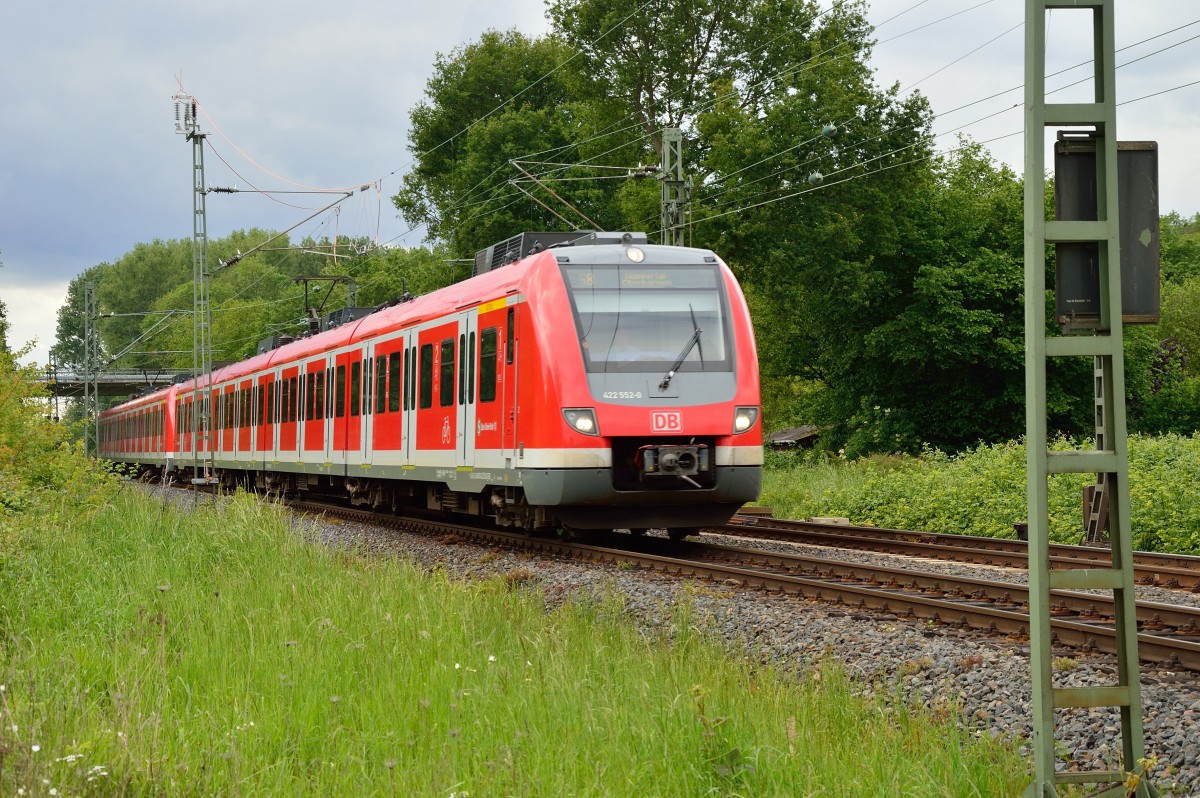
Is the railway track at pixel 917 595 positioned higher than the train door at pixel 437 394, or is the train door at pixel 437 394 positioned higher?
the train door at pixel 437 394

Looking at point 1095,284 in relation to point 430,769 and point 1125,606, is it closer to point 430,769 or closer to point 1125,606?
point 1125,606

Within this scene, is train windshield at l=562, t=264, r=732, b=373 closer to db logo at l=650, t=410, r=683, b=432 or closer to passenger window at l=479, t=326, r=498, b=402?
db logo at l=650, t=410, r=683, b=432

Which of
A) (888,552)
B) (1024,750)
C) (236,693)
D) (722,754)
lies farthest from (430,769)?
(888,552)

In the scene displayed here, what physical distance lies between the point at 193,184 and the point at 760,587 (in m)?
21.5

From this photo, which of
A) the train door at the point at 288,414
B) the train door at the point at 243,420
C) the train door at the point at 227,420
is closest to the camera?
the train door at the point at 288,414

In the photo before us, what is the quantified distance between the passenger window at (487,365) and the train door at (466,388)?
10.3 inches

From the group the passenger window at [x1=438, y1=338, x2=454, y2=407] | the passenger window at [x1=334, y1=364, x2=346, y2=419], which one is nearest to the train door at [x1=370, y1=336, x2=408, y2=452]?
the passenger window at [x1=438, y1=338, x2=454, y2=407]

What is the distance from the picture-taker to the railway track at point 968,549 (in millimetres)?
12164

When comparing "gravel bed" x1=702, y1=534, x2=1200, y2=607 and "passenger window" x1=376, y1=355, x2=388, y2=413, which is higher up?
"passenger window" x1=376, y1=355, x2=388, y2=413

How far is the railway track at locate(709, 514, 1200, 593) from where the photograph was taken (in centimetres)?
1216

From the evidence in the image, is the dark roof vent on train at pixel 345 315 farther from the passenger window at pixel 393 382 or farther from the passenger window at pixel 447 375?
the passenger window at pixel 447 375

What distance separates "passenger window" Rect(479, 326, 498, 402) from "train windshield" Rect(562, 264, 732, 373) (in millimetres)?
1728

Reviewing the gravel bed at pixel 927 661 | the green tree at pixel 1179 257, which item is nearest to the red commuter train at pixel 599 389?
the gravel bed at pixel 927 661

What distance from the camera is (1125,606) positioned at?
16.2 feet
